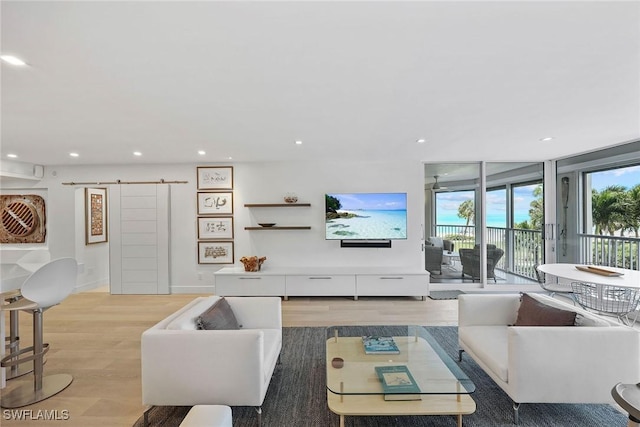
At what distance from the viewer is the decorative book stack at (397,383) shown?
1.82 m

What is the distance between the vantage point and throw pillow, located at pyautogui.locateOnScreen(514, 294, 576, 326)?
6.98ft

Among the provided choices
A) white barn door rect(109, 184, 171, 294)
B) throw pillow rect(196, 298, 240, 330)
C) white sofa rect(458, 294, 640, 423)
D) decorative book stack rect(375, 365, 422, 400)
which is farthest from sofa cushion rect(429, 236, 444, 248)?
white barn door rect(109, 184, 171, 294)

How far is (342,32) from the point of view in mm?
1468

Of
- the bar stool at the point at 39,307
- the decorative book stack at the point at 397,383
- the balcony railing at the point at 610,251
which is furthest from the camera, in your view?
the balcony railing at the point at 610,251

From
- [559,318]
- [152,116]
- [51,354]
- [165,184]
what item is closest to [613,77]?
[559,318]

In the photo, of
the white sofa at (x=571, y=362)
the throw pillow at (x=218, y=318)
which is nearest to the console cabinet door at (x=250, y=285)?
the throw pillow at (x=218, y=318)

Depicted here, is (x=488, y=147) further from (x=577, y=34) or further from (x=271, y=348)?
(x=271, y=348)

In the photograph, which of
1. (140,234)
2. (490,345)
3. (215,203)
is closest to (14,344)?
(140,234)

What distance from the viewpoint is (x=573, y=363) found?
1.90 metres

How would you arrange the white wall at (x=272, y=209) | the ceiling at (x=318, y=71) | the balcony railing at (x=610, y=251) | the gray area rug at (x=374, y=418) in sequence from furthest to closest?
the white wall at (x=272, y=209)
the balcony railing at (x=610, y=251)
the gray area rug at (x=374, y=418)
the ceiling at (x=318, y=71)

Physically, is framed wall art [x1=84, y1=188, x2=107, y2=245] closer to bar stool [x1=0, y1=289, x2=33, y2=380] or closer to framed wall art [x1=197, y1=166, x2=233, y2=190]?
framed wall art [x1=197, y1=166, x2=233, y2=190]

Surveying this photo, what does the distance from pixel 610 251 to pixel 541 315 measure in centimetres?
347

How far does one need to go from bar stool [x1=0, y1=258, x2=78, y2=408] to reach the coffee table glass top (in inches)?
86.4

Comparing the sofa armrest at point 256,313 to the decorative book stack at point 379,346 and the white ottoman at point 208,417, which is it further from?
the white ottoman at point 208,417
